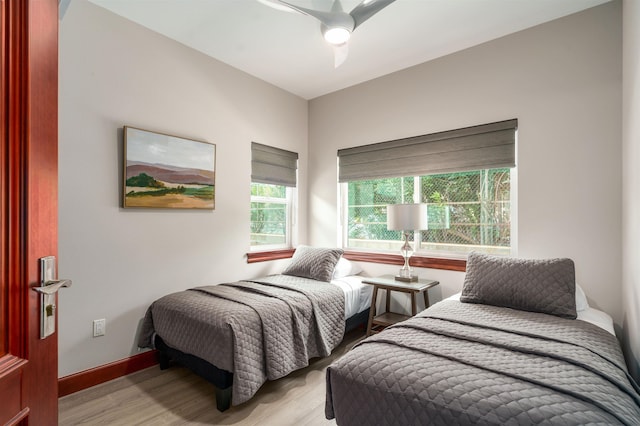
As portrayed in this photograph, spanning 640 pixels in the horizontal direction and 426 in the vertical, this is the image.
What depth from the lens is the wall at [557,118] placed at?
7.47 feet

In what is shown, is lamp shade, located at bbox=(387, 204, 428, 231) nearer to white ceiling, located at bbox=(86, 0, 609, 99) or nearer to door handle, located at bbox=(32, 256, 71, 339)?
white ceiling, located at bbox=(86, 0, 609, 99)

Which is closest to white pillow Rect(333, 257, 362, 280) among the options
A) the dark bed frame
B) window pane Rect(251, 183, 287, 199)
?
window pane Rect(251, 183, 287, 199)

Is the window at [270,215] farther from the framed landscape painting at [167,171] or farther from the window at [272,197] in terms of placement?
the framed landscape painting at [167,171]

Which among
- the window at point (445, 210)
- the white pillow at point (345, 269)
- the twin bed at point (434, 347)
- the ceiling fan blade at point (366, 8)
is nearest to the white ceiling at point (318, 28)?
the ceiling fan blade at point (366, 8)

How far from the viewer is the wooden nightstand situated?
2739 millimetres

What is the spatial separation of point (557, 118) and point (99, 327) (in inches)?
148

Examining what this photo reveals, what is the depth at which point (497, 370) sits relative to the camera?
4.13ft

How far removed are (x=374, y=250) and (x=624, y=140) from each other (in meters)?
2.22

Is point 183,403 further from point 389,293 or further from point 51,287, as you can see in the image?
point 389,293

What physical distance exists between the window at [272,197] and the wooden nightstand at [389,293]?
1.23m

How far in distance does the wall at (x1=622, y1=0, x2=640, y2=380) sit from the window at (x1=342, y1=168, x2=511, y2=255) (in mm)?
784

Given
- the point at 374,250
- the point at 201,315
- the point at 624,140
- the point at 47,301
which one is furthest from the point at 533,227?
the point at 47,301

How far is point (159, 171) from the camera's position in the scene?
262 centimetres

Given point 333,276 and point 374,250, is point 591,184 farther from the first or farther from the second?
point 333,276
